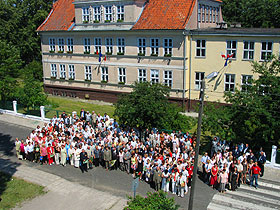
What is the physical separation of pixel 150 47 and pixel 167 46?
1795 millimetres

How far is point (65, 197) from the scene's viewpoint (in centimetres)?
1639

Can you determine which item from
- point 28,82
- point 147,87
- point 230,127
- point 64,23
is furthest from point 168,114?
point 64,23

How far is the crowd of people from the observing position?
54.6 feet

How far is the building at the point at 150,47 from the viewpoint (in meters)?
28.7

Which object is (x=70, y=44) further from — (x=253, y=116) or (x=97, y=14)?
(x=253, y=116)

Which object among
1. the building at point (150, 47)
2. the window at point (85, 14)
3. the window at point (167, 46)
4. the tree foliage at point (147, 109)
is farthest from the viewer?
the window at point (85, 14)

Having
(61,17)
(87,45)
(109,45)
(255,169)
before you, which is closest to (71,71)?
(87,45)

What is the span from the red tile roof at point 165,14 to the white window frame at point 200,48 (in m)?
2.09

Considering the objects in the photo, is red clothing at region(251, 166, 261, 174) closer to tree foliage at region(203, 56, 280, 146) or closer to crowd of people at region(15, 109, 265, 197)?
crowd of people at region(15, 109, 265, 197)

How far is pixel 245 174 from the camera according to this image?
1694cm

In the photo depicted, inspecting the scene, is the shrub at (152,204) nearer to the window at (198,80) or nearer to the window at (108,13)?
the window at (198,80)

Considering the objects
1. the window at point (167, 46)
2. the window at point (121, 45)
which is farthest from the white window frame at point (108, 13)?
the window at point (167, 46)

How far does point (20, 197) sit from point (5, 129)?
466 inches

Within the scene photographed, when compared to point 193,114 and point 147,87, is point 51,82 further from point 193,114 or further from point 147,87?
point 147,87
